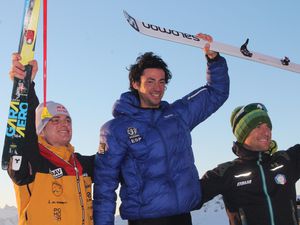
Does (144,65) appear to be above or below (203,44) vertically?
below

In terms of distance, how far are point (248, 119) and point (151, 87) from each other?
134 centimetres

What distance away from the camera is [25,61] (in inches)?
204

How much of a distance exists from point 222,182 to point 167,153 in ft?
3.25

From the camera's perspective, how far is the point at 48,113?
608cm

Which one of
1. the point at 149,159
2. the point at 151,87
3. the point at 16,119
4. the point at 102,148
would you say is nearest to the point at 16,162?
the point at 16,119

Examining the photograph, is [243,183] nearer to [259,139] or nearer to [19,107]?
[259,139]

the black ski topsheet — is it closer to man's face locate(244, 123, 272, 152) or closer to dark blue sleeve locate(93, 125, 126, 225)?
dark blue sleeve locate(93, 125, 126, 225)

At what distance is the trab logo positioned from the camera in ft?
16.9

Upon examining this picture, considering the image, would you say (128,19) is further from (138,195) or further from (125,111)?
(138,195)

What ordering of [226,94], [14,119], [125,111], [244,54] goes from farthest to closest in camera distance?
[244,54] → [226,94] → [125,111] → [14,119]

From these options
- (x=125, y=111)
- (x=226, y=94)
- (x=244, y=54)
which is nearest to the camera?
(x=125, y=111)

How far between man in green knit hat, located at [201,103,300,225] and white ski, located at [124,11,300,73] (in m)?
0.85

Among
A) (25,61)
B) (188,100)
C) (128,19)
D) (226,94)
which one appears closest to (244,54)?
(226,94)

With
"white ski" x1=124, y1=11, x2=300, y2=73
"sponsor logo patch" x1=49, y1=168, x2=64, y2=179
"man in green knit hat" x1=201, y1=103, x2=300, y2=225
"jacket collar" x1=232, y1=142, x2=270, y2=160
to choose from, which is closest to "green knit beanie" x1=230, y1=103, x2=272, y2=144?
"man in green knit hat" x1=201, y1=103, x2=300, y2=225
